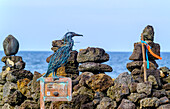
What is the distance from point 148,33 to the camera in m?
12.0

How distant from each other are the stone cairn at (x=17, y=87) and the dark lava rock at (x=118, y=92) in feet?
7.65

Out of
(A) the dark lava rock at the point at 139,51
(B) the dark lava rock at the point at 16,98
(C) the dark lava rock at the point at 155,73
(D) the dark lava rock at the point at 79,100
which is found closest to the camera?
(D) the dark lava rock at the point at 79,100

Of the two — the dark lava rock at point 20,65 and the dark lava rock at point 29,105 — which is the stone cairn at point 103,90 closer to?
the dark lava rock at point 29,105

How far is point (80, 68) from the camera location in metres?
12.1

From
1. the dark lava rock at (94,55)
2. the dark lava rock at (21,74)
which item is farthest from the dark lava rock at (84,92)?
the dark lava rock at (21,74)

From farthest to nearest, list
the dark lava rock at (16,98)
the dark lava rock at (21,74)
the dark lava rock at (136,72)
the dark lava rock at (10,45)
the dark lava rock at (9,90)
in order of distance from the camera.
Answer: the dark lava rock at (10,45)
the dark lava rock at (21,74)
the dark lava rock at (9,90)
the dark lava rock at (16,98)
the dark lava rock at (136,72)

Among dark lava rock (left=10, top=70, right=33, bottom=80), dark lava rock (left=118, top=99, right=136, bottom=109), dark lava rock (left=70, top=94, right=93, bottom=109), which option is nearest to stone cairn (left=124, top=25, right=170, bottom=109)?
dark lava rock (left=118, top=99, right=136, bottom=109)

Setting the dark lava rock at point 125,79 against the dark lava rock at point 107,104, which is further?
the dark lava rock at point 125,79

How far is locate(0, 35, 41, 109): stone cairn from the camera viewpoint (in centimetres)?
1182

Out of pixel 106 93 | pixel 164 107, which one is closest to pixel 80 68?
pixel 106 93

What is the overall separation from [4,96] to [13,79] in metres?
0.71

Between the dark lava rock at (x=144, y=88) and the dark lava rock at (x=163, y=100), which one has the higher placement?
the dark lava rock at (x=144, y=88)

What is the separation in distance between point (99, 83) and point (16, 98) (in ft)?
9.51

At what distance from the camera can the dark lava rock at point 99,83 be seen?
10805mm
